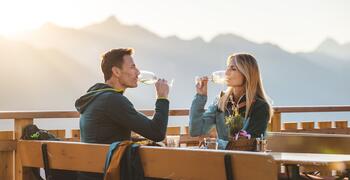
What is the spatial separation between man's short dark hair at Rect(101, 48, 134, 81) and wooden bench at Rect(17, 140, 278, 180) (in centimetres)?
55

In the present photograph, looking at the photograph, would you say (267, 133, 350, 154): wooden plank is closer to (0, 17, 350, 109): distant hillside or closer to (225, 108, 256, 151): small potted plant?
(225, 108, 256, 151): small potted plant

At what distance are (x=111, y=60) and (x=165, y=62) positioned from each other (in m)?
5.13

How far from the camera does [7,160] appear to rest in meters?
4.59

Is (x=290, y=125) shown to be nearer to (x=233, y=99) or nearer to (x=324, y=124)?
(x=324, y=124)

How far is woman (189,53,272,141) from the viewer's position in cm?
407

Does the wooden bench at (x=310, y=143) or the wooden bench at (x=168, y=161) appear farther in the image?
the wooden bench at (x=310, y=143)

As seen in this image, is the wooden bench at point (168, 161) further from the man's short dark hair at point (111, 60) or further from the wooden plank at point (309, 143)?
the wooden plank at point (309, 143)

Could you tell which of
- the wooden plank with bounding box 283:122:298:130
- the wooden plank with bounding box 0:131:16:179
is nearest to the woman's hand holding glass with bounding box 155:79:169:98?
the wooden plank with bounding box 0:131:16:179

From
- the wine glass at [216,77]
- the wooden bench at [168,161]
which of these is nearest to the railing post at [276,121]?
the wine glass at [216,77]

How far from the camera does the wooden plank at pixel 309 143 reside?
13.5 feet

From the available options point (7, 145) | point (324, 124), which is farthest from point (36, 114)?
point (324, 124)

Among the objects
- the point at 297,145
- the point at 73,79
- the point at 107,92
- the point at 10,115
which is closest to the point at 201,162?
the point at 107,92

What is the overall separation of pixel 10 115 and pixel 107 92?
3.61 ft

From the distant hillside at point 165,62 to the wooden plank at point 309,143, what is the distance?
8.55ft
